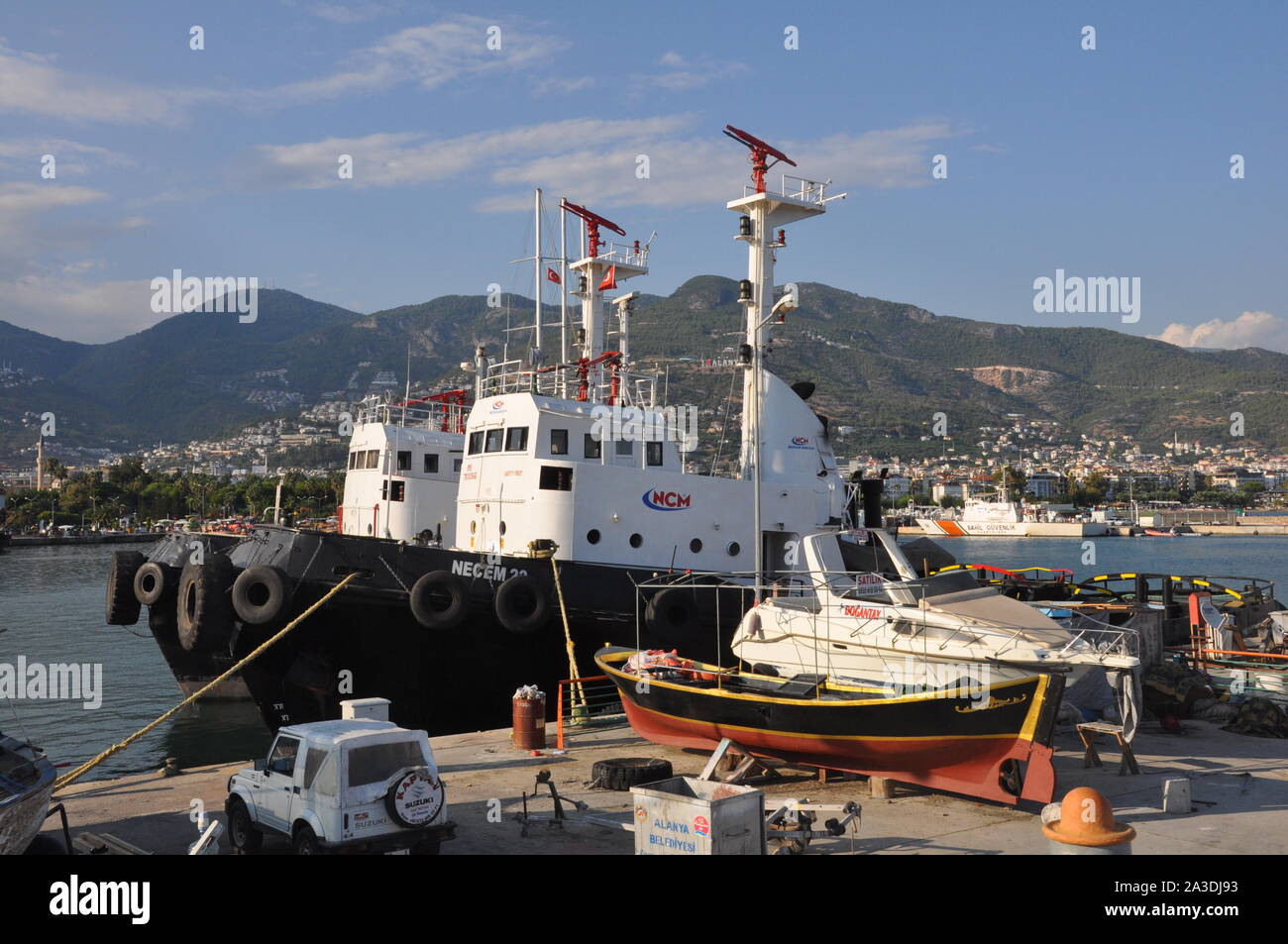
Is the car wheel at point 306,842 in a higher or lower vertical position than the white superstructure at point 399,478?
lower

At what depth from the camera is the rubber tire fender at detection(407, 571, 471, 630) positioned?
55.3ft

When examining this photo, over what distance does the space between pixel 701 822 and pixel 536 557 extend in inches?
426

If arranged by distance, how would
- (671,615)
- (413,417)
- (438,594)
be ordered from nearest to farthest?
(438,594), (671,615), (413,417)

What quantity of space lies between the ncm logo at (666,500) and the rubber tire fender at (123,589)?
10.3 metres

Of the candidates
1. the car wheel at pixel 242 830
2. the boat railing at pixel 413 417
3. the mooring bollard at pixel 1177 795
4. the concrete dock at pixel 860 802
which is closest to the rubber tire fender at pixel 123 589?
the boat railing at pixel 413 417

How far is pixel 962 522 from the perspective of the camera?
149 m

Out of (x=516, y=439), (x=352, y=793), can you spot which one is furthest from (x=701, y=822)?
(x=516, y=439)

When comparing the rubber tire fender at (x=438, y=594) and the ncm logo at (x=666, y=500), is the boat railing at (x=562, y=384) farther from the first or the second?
the rubber tire fender at (x=438, y=594)

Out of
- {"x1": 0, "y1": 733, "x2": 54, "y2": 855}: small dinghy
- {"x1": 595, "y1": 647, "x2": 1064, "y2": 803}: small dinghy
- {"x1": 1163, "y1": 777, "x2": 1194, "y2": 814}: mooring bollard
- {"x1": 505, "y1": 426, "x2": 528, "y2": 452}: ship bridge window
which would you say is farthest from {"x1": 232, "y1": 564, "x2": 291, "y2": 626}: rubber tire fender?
{"x1": 1163, "y1": 777, "x2": 1194, "y2": 814}: mooring bollard

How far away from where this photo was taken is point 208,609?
16.9 metres

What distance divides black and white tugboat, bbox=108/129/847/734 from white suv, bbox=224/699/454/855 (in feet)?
24.0

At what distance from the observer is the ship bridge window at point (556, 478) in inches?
741

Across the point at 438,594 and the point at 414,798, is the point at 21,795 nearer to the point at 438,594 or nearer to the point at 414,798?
the point at 414,798
